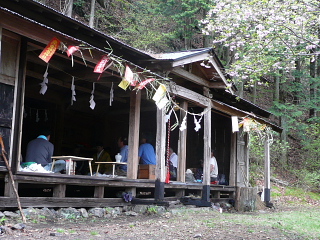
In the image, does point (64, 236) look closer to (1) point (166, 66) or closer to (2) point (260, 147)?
(1) point (166, 66)

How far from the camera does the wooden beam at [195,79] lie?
1205 cm

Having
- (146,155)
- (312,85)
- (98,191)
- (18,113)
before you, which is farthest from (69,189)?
(312,85)

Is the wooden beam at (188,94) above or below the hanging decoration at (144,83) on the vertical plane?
above

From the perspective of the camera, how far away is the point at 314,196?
70.9 ft

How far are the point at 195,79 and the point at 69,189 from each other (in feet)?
17.2

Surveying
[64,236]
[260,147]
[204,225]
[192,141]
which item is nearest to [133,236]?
[64,236]

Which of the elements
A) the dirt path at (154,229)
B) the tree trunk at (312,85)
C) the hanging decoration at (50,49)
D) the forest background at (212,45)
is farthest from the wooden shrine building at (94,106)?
the tree trunk at (312,85)

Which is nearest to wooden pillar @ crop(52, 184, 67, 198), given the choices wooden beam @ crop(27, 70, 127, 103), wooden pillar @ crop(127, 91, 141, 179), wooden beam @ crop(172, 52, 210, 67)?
wooden pillar @ crop(127, 91, 141, 179)

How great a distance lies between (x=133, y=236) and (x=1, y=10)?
4.47 m

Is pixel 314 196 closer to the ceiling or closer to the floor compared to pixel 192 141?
closer to the floor

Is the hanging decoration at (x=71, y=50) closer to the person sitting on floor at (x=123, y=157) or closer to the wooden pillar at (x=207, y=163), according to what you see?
the person sitting on floor at (x=123, y=157)

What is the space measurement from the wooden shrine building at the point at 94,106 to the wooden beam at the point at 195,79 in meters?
0.03

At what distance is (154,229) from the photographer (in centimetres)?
795

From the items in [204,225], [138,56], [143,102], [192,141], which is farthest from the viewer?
[192,141]
